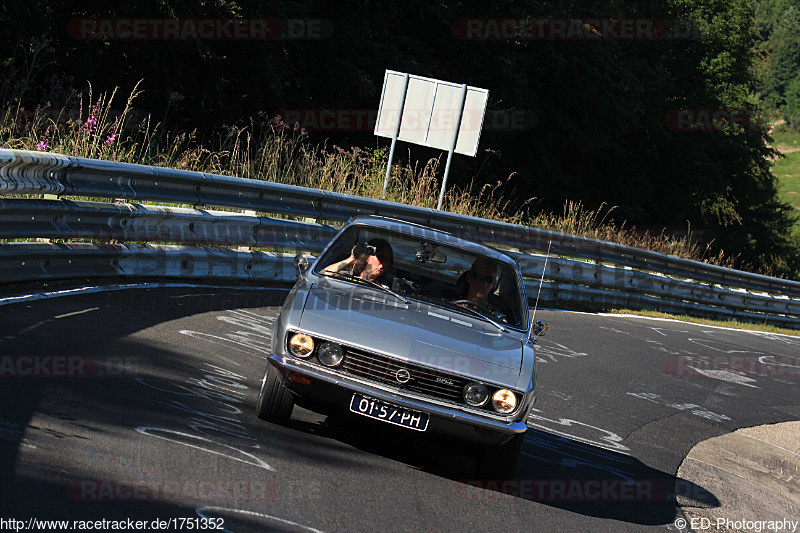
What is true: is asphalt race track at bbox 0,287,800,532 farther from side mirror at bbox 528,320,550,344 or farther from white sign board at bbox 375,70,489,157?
white sign board at bbox 375,70,489,157

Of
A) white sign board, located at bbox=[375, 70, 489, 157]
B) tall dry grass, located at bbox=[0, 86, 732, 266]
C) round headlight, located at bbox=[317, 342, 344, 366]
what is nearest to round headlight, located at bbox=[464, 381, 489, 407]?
round headlight, located at bbox=[317, 342, 344, 366]

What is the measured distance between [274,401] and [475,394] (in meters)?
1.28

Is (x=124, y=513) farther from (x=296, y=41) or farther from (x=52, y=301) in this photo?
(x=296, y=41)

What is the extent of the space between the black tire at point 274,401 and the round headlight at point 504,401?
1.27m

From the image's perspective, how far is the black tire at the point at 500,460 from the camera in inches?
231

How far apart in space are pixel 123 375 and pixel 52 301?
221cm

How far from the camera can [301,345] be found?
5.76 meters

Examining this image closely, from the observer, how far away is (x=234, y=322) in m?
9.38

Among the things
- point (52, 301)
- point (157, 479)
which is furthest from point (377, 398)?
point (52, 301)

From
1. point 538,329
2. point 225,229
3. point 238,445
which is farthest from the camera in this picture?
point 225,229

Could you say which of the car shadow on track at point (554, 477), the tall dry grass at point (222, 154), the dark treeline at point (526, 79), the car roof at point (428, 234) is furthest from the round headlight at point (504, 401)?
the dark treeline at point (526, 79)

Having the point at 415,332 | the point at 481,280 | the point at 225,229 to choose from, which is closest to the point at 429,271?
the point at 481,280

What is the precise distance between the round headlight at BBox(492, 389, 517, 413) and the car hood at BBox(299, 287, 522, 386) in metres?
0.07

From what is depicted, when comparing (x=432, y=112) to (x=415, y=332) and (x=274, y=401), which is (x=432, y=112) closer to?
(x=415, y=332)
